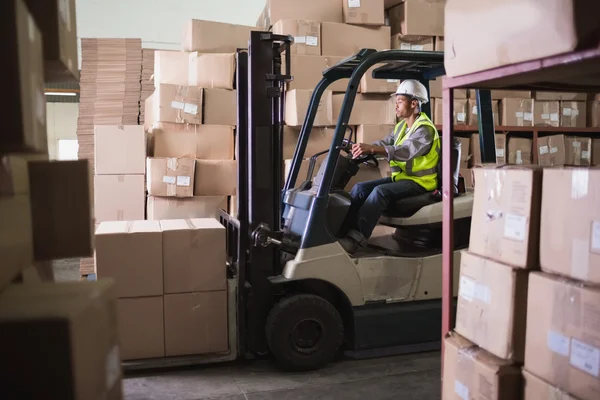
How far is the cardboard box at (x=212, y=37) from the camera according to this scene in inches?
217

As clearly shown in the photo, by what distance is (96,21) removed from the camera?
338 inches

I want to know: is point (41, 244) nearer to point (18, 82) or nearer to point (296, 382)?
point (18, 82)

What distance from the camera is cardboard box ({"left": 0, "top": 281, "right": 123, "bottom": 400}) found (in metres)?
1.22

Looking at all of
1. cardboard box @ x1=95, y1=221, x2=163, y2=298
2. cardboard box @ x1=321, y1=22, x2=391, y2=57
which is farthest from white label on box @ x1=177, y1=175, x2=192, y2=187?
cardboard box @ x1=321, y1=22, x2=391, y2=57

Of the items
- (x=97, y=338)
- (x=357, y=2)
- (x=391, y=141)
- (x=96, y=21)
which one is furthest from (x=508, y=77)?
(x=96, y=21)

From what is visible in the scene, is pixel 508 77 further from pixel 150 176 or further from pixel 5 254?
pixel 150 176

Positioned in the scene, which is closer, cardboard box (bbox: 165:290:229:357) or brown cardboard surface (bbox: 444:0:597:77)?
brown cardboard surface (bbox: 444:0:597:77)

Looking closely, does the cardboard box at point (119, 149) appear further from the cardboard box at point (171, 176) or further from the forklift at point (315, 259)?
the forklift at point (315, 259)

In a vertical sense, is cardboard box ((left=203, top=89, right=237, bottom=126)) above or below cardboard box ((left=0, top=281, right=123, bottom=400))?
above

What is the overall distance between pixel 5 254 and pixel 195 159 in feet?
13.7

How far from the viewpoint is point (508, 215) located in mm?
2143

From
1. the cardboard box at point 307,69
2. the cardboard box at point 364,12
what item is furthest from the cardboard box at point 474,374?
the cardboard box at point 364,12

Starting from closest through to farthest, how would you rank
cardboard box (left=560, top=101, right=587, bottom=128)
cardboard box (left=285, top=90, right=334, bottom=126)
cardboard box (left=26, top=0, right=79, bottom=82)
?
1. cardboard box (left=26, top=0, right=79, bottom=82)
2. cardboard box (left=285, top=90, right=334, bottom=126)
3. cardboard box (left=560, top=101, right=587, bottom=128)

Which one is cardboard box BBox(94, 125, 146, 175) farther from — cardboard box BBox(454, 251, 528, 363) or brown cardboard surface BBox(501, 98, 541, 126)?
cardboard box BBox(454, 251, 528, 363)
